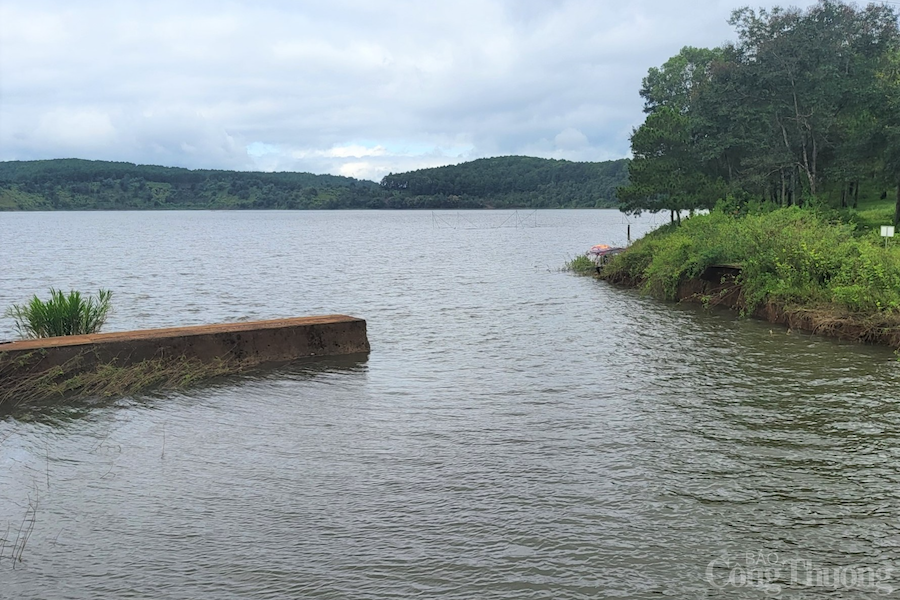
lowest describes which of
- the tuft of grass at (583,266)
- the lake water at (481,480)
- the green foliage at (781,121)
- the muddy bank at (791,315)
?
the lake water at (481,480)

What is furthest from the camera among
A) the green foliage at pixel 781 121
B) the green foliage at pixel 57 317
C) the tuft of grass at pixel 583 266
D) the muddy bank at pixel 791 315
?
the green foliage at pixel 781 121

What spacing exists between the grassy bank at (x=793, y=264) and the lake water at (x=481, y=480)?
1885 millimetres

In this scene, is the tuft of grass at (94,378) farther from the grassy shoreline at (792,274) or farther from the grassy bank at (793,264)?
the grassy bank at (793,264)

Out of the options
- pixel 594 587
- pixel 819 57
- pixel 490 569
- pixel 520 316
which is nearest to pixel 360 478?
pixel 490 569

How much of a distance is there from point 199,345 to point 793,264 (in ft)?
49.0

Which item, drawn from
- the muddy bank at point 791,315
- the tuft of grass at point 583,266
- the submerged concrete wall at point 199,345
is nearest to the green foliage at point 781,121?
the tuft of grass at point 583,266

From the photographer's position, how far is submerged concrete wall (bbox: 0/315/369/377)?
11812 mm

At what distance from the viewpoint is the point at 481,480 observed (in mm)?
8188

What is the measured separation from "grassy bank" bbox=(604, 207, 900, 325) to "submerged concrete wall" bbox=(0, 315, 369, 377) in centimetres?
1079

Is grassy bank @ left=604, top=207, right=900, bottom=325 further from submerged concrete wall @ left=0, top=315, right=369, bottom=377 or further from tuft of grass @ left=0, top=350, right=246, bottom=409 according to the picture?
tuft of grass @ left=0, top=350, right=246, bottom=409

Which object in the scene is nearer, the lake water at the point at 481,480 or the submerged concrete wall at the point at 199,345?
the lake water at the point at 481,480

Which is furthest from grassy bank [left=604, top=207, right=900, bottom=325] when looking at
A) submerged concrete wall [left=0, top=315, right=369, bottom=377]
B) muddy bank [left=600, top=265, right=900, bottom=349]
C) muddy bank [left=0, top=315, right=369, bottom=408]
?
muddy bank [left=0, top=315, right=369, bottom=408]

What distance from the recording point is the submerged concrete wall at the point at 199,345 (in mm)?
11812

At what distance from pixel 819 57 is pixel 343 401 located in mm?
41853
